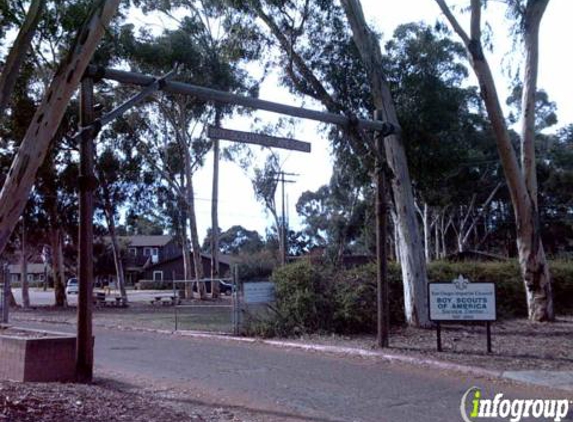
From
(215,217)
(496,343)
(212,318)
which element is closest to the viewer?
(496,343)

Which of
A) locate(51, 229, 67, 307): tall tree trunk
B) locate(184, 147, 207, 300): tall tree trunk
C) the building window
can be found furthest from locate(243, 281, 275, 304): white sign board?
the building window

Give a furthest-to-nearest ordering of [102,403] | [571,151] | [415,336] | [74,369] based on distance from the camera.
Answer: [571,151]
[415,336]
[74,369]
[102,403]

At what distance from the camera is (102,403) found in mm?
7719

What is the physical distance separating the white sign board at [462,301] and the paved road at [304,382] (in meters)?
1.78

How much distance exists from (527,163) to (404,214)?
417cm

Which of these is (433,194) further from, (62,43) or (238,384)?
(238,384)

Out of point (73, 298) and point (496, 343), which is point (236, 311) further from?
point (73, 298)

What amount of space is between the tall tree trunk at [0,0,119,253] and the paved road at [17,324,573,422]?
12.3ft

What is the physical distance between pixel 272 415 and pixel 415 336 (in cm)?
811

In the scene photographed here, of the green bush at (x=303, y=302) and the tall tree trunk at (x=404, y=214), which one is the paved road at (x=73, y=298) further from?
the tall tree trunk at (x=404, y=214)

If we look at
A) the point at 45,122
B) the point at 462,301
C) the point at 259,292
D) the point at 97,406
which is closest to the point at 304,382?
the point at 97,406

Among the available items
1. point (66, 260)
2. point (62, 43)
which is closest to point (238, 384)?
point (62, 43)

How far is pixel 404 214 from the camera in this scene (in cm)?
1694

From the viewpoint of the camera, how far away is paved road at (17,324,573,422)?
8.31 meters
